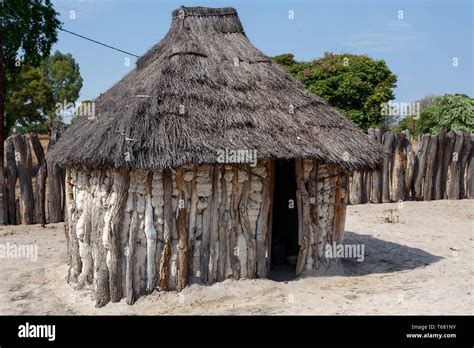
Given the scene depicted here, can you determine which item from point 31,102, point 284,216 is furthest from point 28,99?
point 284,216

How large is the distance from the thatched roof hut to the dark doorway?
124cm

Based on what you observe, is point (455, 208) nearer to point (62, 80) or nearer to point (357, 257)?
point (357, 257)

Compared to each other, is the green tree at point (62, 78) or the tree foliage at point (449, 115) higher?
the green tree at point (62, 78)

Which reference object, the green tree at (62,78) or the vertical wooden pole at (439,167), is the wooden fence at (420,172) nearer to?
the vertical wooden pole at (439,167)

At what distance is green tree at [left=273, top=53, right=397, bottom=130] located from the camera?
921 inches

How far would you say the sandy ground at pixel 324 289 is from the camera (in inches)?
279

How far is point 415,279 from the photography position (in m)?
8.31

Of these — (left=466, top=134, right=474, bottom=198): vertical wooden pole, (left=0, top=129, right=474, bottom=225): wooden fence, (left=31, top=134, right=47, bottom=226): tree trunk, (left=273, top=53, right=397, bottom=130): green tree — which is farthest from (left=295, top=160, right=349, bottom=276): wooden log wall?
(left=273, top=53, right=397, bottom=130): green tree

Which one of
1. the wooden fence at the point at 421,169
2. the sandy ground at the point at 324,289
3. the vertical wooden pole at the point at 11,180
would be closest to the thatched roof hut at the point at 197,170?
the sandy ground at the point at 324,289

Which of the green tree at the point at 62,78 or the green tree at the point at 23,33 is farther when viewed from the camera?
the green tree at the point at 62,78

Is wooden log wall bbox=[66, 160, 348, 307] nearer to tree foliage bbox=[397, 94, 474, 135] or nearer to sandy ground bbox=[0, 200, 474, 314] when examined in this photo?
sandy ground bbox=[0, 200, 474, 314]

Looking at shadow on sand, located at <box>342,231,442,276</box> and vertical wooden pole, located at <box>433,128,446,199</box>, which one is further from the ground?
vertical wooden pole, located at <box>433,128,446,199</box>

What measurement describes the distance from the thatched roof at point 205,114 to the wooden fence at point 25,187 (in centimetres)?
399

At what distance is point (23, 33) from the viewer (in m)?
14.6
